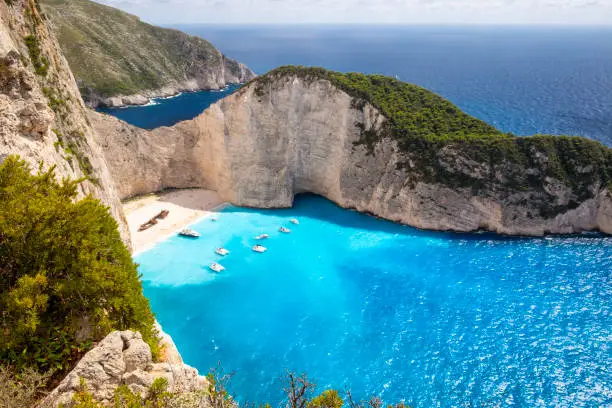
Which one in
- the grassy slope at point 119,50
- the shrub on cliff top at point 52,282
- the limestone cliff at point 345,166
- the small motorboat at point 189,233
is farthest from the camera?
the grassy slope at point 119,50

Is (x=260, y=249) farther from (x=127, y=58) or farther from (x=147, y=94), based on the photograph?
(x=127, y=58)

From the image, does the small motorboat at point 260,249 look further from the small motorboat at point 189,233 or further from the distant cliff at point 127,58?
the distant cliff at point 127,58

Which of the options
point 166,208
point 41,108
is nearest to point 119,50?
point 166,208

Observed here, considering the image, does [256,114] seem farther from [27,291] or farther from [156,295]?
[27,291]

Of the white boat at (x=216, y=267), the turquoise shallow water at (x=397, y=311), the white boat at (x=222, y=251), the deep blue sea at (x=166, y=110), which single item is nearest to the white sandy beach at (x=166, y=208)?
the turquoise shallow water at (x=397, y=311)

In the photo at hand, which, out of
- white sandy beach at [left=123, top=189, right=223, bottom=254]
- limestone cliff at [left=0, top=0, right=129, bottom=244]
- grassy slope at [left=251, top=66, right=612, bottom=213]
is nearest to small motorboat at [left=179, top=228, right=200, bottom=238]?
white sandy beach at [left=123, top=189, right=223, bottom=254]

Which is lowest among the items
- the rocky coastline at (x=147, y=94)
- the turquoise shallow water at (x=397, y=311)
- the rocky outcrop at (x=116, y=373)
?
the turquoise shallow water at (x=397, y=311)
